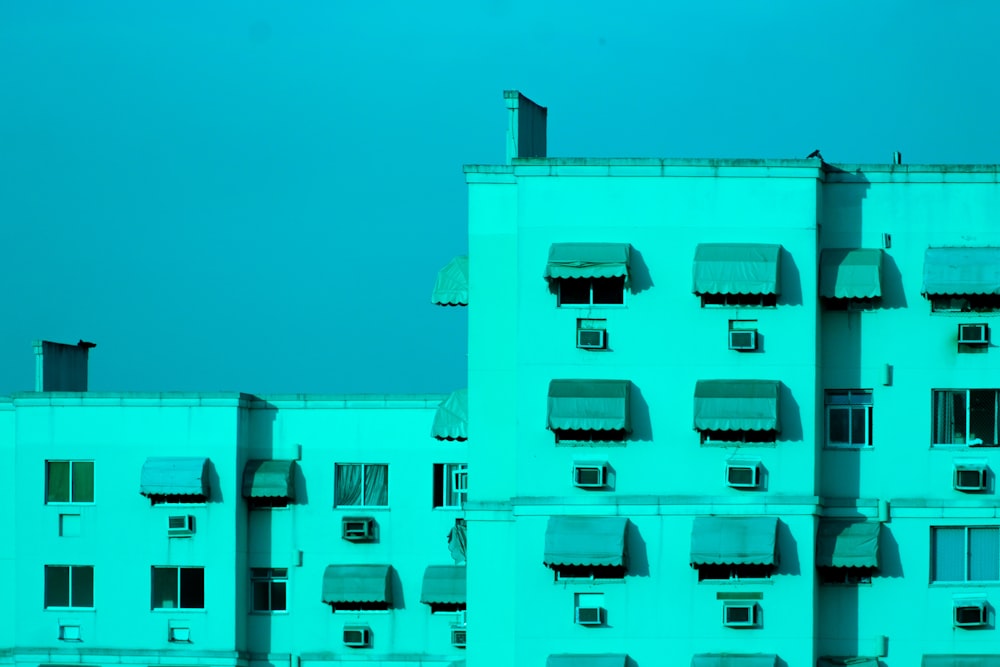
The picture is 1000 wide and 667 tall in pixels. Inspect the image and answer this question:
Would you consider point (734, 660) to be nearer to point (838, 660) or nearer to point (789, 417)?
point (838, 660)

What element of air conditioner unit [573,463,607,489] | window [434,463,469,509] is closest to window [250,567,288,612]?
window [434,463,469,509]

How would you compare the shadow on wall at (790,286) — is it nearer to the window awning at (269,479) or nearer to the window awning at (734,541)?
the window awning at (734,541)

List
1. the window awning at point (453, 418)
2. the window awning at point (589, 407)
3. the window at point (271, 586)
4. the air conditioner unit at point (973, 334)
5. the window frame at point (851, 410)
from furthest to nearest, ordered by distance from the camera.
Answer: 1. the window at point (271, 586)
2. the window awning at point (453, 418)
3. the window frame at point (851, 410)
4. the air conditioner unit at point (973, 334)
5. the window awning at point (589, 407)

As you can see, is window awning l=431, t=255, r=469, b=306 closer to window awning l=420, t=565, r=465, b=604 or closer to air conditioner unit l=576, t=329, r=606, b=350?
air conditioner unit l=576, t=329, r=606, b=350

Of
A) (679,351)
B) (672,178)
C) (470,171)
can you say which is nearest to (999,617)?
(679,351)

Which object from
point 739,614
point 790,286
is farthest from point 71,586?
point 790,286

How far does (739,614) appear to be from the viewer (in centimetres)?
3603

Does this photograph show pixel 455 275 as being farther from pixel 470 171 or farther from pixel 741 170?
pixel 741 170

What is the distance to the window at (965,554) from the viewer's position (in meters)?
36.7

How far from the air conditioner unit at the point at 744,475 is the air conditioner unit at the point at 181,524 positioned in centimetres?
1364

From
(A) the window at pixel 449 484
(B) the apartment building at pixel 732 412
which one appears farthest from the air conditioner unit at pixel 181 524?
(B) the apartment building at pixel 732 412

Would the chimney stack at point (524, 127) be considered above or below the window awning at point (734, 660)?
above

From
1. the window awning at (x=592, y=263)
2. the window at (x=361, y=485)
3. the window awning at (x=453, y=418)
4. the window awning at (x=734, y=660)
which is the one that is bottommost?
the window awning at (x=734, y=660)

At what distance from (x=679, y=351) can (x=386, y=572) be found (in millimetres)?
10699
